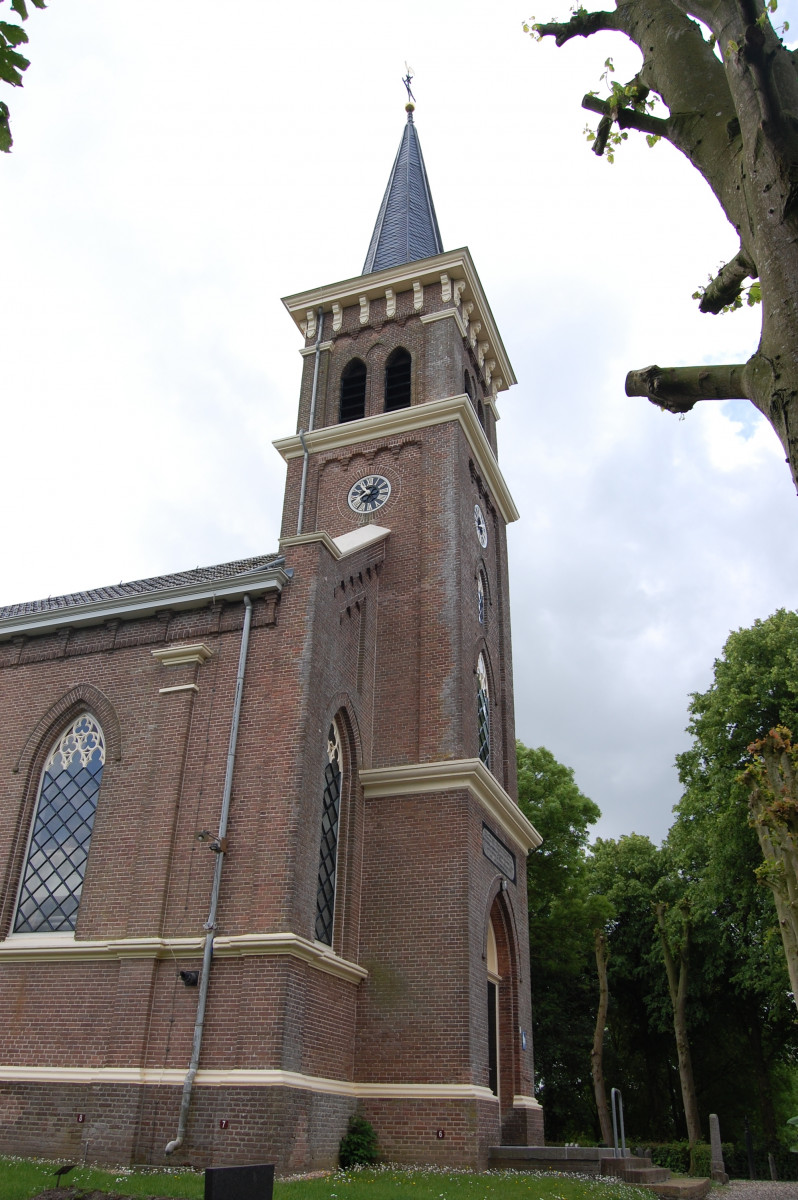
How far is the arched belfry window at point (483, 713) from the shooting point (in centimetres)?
1991

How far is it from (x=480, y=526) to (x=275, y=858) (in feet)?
36.5

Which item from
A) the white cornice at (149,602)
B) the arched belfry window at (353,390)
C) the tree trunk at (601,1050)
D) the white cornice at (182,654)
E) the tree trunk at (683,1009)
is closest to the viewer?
the white cornice at (182,654)

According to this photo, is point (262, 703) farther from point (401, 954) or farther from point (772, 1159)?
point (772, 1159)

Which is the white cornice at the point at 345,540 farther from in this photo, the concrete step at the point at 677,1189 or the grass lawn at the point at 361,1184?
the concrete step at the point at 677,1189

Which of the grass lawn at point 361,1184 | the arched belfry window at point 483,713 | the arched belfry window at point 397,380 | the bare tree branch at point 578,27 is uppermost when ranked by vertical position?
the arched belfry window at point 397,380

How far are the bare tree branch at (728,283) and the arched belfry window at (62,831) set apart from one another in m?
13.5

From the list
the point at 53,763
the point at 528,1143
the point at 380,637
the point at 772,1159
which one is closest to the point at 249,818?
the point at 53,763

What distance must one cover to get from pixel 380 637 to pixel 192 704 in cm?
478

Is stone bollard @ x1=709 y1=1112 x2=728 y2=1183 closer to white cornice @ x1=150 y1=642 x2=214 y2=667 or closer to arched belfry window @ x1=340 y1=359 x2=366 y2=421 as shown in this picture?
white cornice @ x1=150 y1=642 x2=214 y2=667

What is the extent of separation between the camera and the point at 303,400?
79.6ft

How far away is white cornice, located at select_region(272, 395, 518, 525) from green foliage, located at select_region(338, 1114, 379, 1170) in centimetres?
1432

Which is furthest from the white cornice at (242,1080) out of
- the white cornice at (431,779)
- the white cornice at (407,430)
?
the white cornice at (407,430)

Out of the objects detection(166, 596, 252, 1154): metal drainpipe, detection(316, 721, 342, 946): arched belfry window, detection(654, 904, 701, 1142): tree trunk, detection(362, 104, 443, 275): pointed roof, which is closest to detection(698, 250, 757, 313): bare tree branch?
detection(166, 596, 252, 1154): metal drainpipe

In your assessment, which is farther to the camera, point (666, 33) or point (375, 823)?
point (375, 823)
